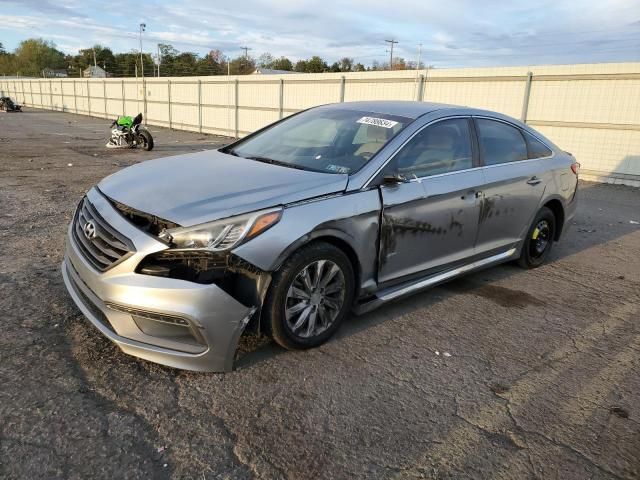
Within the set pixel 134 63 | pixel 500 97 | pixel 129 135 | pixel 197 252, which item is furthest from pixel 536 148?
pixel 134 63

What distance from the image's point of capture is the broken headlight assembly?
2873mm

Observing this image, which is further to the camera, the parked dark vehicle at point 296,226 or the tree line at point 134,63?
the tree line at point 134,63

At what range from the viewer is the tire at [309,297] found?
124 inches

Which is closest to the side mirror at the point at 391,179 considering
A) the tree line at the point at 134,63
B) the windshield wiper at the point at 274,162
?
the windshield wiper at the point at 274,162

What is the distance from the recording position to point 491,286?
503cm

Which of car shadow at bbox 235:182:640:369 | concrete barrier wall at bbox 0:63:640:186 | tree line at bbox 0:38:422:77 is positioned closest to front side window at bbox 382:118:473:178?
car shadow at bbox 235:182:640:369

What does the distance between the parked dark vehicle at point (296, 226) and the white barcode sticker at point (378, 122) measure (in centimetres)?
2

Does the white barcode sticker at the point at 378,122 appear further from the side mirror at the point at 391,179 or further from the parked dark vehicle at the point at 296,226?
the side mirror at the point at 391,179

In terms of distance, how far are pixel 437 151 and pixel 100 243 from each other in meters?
2.63

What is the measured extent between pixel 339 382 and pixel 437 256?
4.99 ft

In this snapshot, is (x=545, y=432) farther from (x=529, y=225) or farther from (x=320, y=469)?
(x=529, y=225)

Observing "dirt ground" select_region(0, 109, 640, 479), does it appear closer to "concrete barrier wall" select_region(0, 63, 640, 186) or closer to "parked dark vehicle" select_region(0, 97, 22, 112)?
"concrete barrier wall" select_region(0, 63, 640, 186)

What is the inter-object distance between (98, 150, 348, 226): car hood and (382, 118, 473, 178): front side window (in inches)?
24.2

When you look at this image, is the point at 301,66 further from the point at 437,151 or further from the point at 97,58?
the point at 437,151
